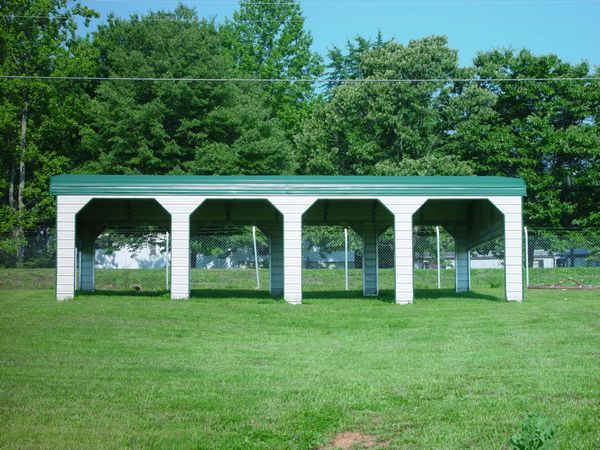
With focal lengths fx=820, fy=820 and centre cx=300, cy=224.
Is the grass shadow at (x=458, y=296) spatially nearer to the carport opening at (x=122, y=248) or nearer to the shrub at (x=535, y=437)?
the carport opening at (x=122, y=248)

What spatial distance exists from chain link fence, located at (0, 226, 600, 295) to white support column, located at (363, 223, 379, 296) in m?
2.13

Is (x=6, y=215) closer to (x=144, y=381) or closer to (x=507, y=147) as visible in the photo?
(x=507, y=147)

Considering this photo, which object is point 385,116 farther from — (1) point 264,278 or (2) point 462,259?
(2) point 462,259

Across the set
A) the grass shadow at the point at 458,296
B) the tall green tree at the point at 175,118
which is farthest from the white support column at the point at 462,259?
the tall green tree at the point at 175,118

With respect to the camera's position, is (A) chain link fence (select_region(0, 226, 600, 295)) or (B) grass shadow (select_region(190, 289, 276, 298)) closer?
(B) grass shadow (select_region(190, 289, 276, 298))

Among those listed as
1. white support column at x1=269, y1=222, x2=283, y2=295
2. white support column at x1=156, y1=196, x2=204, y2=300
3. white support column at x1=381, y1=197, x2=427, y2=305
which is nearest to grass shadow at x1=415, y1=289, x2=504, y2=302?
white support column at x1=381, y1=197, x2=427, y2=305

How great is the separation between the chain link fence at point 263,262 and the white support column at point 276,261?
6.33 feet

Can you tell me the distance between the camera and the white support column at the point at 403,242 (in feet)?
68.7

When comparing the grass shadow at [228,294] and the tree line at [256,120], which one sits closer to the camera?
the grass shadow at [228,294]

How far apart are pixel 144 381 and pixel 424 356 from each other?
4231 mm

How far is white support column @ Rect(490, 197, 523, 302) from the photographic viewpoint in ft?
69.2

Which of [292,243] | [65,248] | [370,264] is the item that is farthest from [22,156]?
[292,243]

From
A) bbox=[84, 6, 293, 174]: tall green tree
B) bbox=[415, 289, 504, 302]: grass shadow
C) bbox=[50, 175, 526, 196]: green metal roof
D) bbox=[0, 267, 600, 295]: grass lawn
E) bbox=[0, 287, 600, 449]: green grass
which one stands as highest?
bbox=[84, 6, 293, 174]: tall green tree

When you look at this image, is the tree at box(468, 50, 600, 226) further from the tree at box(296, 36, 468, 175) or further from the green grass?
the green grass
